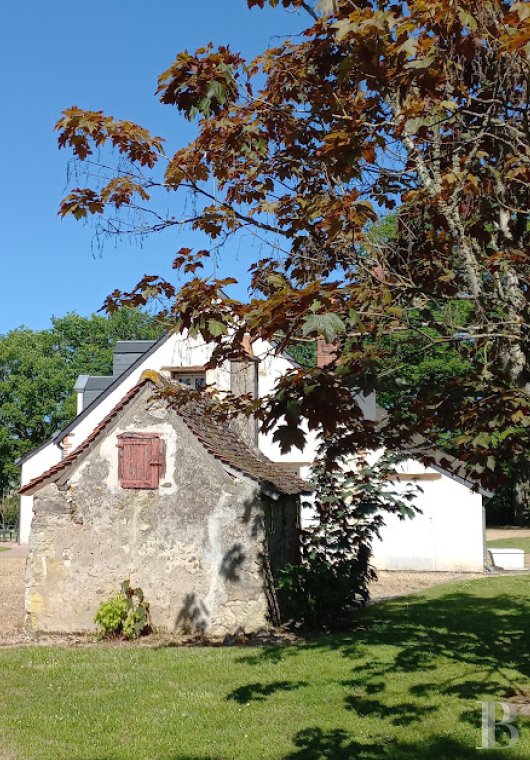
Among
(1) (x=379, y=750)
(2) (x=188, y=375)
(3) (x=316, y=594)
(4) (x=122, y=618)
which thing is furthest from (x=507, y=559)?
(1) (x=379, y=750)

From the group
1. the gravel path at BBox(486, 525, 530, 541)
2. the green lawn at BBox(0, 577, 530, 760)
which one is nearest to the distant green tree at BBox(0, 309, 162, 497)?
the gravel path at BBox(486, 525, 530, 541)

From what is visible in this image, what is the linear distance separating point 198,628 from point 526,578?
36.4 ft

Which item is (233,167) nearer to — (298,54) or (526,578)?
(298,54)

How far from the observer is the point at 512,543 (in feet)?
108

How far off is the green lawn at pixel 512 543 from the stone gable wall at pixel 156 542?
2153cm

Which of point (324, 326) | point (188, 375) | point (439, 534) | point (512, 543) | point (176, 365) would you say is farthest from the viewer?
point (512, 543)

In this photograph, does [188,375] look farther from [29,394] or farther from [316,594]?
A: [29,394]

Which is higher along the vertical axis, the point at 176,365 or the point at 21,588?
the point at 176,365

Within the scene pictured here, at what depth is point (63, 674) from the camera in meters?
9.18

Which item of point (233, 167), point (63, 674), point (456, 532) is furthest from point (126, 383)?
point (233, 167)

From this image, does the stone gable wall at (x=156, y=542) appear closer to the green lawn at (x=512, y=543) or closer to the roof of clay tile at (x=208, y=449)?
the roof of clay tile at (x=208, y=449)

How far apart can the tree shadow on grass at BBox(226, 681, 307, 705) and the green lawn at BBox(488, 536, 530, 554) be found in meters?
24.2

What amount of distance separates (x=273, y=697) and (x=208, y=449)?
5008mm

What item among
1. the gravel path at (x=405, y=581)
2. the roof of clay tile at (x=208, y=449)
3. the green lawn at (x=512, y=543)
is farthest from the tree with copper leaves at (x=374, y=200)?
the green lawn at (x=512, y=543)
